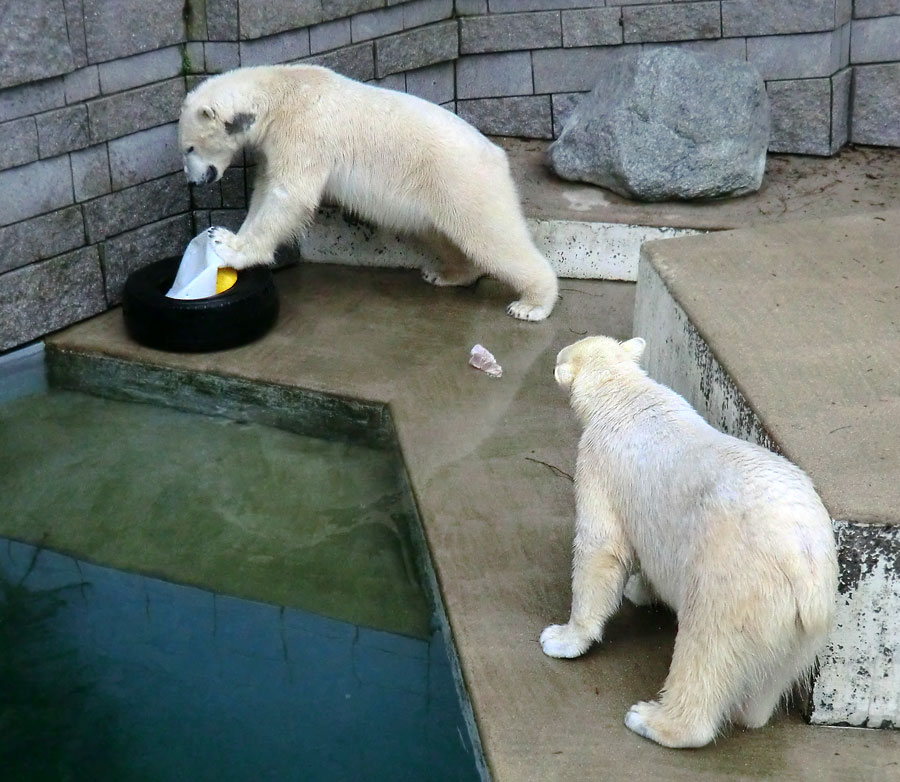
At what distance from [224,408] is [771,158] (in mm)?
3435

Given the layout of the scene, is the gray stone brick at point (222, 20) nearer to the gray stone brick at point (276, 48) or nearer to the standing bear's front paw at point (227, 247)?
the gray stone brick at point (276, 48)

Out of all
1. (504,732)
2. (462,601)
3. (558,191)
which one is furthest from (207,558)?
(558,191)

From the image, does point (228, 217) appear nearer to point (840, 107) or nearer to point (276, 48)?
point (276, 48)

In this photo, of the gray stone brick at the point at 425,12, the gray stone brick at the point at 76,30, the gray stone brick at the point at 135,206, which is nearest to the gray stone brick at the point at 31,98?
the gray stone brick at the point at 76,30

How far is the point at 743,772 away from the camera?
108 inches

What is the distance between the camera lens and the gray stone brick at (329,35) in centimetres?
568

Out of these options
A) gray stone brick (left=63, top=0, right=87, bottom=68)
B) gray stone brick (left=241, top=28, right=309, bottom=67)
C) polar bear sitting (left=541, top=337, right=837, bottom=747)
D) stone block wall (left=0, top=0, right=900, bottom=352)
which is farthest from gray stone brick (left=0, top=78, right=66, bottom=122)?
polar bear sitting (left=541, top=337, right=837, bottom=747)

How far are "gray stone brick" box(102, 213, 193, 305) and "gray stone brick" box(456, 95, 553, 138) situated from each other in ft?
6.19

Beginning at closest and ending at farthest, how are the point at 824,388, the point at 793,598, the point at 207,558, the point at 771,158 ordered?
the point at 793,598
the point at 824,388
the point at 207,558
the point at 771,158

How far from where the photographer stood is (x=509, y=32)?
21.2 feet

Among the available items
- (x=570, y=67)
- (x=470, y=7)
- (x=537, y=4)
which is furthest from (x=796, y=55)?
(x=470, y=7)

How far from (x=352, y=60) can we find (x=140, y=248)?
141 cm

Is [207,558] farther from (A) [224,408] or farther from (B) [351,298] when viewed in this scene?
(B) [351,298]

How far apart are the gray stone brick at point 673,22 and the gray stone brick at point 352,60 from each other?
1.44 meters
